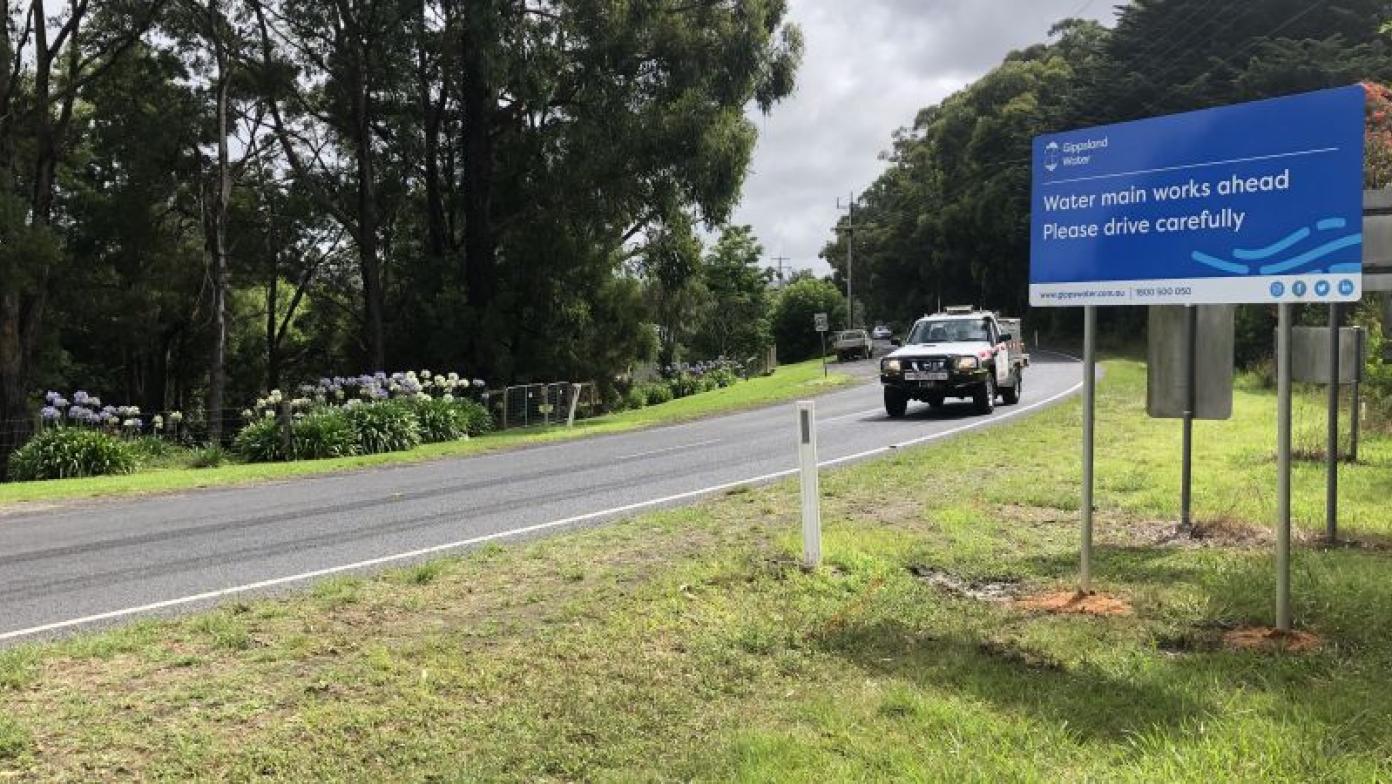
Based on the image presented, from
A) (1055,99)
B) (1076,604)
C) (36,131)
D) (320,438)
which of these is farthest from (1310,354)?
(1055,99)

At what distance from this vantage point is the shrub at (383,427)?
20453mm

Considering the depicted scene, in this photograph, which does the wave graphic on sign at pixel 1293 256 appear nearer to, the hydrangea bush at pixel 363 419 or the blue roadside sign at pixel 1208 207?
the blue roadside sign at pixel 1208 207

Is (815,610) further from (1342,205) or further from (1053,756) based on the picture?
(1342,205)

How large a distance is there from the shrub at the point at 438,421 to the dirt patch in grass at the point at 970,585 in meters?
17.5

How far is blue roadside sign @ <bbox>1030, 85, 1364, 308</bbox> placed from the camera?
5012mm

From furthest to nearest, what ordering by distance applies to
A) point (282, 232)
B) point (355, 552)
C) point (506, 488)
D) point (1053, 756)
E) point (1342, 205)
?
point (282, 232) → point (506, 488) → point (355, 552) → point (1342, 205) → point (1053, 756)

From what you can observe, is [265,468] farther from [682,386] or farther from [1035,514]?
[682,386]

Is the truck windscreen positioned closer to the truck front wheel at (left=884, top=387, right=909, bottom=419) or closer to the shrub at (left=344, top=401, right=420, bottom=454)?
the truck front wheel at (left=884, top=387, right=909, bottom=419)

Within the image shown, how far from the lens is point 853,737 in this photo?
13.1 feet

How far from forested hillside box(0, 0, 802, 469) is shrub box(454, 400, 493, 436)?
20.3 feet

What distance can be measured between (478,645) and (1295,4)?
217 feet

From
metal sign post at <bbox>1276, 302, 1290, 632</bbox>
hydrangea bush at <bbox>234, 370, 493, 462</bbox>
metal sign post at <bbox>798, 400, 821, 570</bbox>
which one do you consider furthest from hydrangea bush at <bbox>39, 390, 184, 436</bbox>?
metal sign post at <bbox>1276, 302, 1290, 632</bbox>

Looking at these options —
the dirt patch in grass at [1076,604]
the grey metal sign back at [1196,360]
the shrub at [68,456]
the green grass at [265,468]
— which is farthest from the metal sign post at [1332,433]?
the shrub at [68,456]

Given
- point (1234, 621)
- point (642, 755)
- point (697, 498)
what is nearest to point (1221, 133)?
point (1234, 621)
